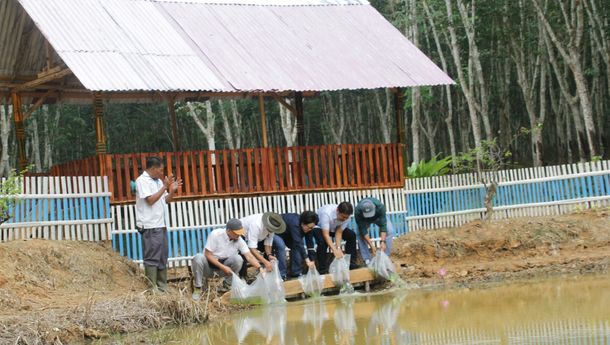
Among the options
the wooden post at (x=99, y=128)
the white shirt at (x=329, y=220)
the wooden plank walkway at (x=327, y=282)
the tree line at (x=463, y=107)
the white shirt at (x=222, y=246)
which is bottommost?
the wooden plank walkway at (x=327, y=282)

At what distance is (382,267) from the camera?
14.4 meters

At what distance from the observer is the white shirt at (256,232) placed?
13500mm

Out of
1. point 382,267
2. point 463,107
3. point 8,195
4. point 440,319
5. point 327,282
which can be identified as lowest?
point 440,319

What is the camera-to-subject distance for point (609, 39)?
3027cm

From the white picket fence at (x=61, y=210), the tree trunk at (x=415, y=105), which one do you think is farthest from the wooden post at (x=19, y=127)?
the tree trunk at (x=415, y=105)

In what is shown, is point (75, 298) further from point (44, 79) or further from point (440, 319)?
point (44, 79)

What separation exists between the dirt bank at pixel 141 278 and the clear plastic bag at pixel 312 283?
5.42 feet

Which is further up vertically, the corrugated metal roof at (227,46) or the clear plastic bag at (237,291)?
the corrugated metal roof at (227,46)

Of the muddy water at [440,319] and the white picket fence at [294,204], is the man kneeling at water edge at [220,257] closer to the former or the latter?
the muddy water at [440,319]

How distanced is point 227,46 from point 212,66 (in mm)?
1014

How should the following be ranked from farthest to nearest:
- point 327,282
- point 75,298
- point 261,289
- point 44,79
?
point 44,79, point 327,282, point 261,289, point 75,298

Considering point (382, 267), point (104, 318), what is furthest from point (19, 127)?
point (104, 318)

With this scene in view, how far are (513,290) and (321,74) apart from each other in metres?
6.13

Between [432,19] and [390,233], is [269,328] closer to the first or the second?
[390,233]
